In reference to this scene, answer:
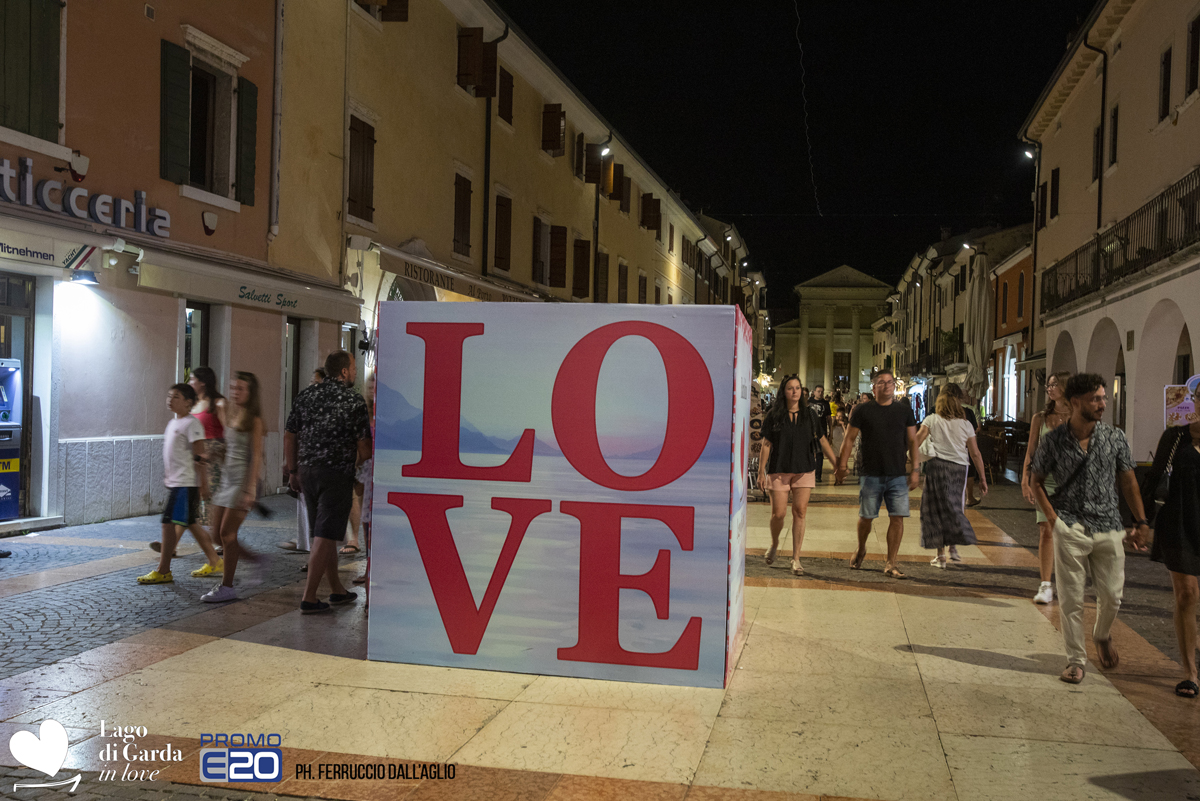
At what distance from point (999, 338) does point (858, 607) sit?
30744mm

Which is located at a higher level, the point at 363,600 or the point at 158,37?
the point at 158,37

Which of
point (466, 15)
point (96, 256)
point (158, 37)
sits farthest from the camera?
point (466, 15)

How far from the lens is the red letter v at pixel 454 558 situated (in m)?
5.39

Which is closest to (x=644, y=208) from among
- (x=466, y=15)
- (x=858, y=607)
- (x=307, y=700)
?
(x=466, y=15)

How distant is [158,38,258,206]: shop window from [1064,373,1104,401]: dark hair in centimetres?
1038

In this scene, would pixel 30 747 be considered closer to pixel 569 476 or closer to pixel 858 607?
pixel 569 476

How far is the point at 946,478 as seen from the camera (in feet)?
30.2

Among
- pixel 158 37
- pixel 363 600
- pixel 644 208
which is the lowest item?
pixel 363 600

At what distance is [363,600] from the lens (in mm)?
7203

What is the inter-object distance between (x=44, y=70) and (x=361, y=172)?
6.72m

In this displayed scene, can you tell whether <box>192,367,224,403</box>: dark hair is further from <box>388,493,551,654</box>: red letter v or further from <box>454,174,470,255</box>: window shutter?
<box>454,174,470,255</box>: window shutter

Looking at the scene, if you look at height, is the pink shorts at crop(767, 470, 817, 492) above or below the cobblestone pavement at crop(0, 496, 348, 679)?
above

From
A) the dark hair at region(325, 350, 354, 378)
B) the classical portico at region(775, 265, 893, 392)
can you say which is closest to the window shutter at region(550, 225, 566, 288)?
the dark hair at region(325, 350, 354, 378)

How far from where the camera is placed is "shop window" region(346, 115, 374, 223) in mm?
16047
